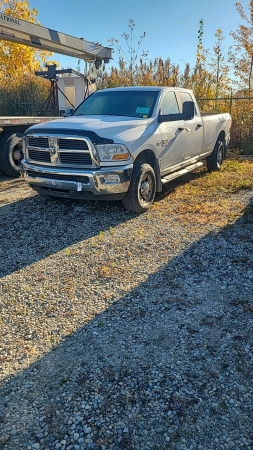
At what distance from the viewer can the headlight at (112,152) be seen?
5.27m

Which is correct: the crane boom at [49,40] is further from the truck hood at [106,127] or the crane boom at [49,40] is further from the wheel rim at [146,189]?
the wheel rim at [146,189]

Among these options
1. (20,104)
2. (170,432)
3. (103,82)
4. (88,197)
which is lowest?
(170,432)

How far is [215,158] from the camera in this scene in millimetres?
9305

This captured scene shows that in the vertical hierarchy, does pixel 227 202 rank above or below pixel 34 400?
above

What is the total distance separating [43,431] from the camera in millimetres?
2219

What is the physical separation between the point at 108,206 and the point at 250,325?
3762 mm

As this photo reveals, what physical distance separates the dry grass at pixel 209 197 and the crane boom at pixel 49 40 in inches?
220

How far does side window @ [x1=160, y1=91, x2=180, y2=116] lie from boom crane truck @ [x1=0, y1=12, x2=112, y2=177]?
3229mm

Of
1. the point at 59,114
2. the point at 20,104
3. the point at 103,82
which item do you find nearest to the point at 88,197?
the point at 59,114

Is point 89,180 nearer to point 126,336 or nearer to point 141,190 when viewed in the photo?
point 141,190

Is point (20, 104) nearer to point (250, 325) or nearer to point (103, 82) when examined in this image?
point (103, 82)

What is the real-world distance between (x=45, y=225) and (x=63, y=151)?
→ 1197 millimetres

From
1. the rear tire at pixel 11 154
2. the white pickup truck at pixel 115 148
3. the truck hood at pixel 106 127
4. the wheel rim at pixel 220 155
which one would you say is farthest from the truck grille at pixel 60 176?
the wheel rim at pixel 220 155

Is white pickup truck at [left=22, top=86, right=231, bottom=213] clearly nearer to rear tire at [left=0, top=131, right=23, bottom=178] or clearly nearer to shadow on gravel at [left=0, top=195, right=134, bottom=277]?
shadow on gravel at [left=0, top=195, right=134, bottom=277]
